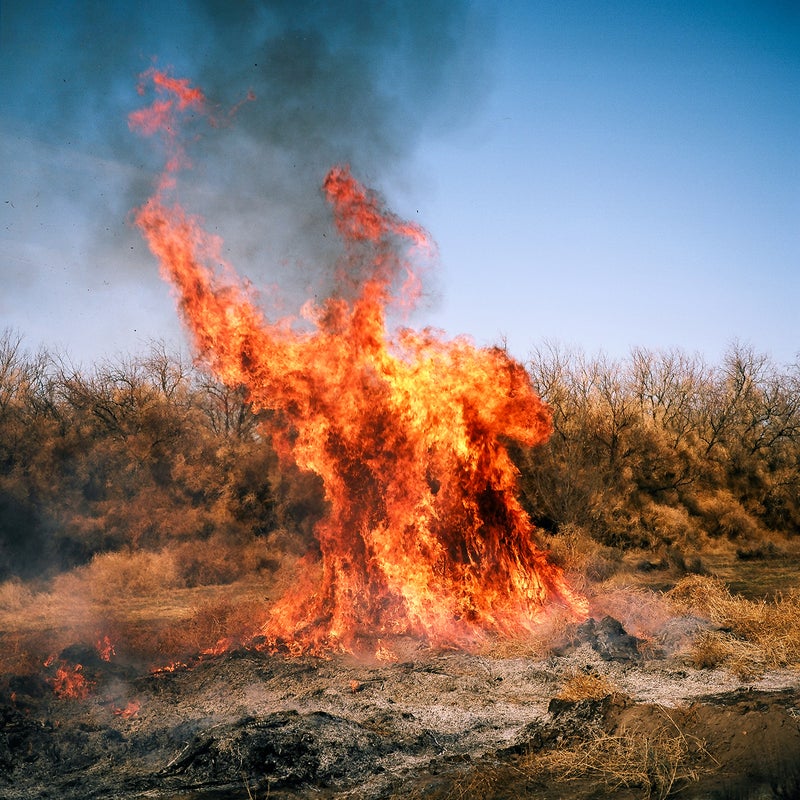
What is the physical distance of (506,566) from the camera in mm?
11344

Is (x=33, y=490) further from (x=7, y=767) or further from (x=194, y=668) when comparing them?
(x=7, y=767)

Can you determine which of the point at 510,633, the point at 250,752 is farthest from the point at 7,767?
the point at 510,633

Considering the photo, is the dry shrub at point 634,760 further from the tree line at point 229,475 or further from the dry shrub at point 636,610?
the tree line at point 229,475

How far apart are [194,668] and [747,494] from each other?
24.4 meters

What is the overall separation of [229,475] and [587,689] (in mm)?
17229

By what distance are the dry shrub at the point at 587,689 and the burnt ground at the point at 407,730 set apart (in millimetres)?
44

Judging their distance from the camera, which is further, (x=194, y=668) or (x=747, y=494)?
(x=747, y=494)

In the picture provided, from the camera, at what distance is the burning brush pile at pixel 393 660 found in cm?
638

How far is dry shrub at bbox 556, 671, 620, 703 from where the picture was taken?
7.85 meters

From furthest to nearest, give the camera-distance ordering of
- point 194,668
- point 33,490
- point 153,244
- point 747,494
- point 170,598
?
point 747,494 → point 33,490 → point 170,598 → point 153,244 → point 194,668

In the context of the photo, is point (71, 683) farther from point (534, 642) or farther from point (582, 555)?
point (582, 555)

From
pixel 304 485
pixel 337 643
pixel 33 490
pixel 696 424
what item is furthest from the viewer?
pixel 696 424

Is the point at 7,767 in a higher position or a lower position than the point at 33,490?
lower

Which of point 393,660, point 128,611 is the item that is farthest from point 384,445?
point 128,611
